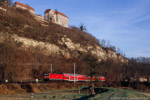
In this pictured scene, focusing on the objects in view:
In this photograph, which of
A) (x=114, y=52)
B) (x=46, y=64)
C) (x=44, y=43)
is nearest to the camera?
(x=46, y=64)

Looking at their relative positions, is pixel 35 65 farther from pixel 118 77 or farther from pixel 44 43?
pixel 118 77

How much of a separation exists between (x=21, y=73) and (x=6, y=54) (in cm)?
556

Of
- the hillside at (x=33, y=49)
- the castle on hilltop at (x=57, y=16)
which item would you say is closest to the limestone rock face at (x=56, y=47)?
the hillside at (x=33, y=49)

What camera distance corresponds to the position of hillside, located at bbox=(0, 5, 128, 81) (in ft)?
142

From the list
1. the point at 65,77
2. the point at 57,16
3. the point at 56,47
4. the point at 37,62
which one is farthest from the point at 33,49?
the point at 57,16

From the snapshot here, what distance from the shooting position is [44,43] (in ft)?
203

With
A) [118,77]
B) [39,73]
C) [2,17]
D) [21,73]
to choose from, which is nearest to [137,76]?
[118,77]

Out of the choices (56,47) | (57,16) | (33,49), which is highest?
(57,16)

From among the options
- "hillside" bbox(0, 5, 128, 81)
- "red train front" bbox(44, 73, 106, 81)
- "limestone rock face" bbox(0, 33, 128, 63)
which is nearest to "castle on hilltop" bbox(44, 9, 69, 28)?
"hillside" bbox(0, 5, 128, 81)

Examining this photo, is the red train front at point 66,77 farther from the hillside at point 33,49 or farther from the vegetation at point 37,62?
the hillside at point 33,49

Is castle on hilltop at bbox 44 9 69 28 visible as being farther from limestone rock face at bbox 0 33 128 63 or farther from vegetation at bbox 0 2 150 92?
limestone rock face at bbox 0 33 128 63

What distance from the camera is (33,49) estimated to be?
56719mm

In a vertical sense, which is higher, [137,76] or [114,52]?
[114,52]

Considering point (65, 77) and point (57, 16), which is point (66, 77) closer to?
point (65, 77)
